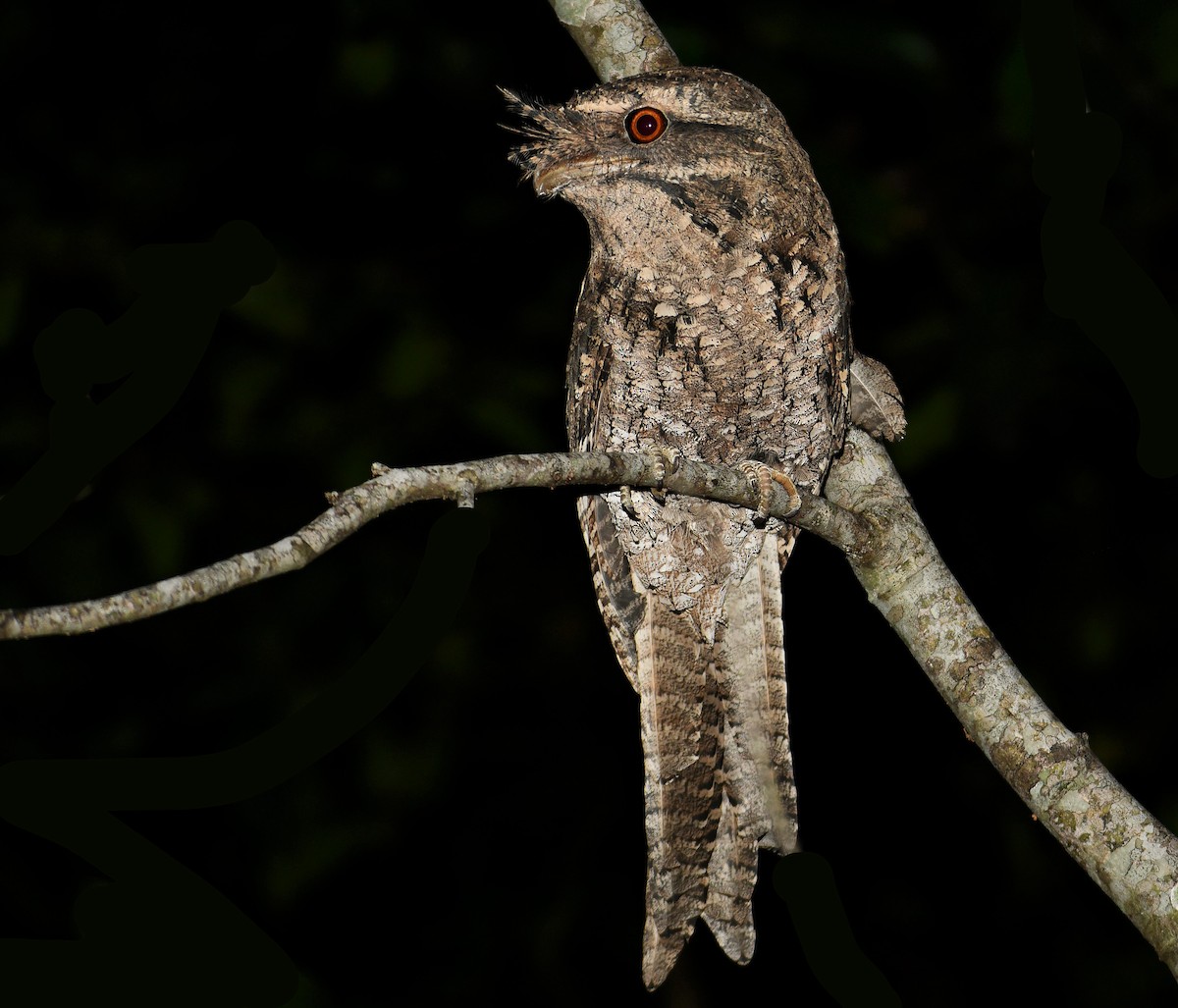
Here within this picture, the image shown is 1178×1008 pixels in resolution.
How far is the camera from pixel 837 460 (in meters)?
2.09

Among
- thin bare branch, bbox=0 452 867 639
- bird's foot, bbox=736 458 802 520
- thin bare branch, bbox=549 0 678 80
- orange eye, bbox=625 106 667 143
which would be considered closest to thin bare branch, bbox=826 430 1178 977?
bird's foot, bbox=736 458 802 520

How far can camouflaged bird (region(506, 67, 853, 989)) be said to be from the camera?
69.7 inches

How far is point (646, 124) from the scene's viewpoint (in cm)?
173

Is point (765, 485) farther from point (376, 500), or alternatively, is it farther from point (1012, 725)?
point (376, 500)

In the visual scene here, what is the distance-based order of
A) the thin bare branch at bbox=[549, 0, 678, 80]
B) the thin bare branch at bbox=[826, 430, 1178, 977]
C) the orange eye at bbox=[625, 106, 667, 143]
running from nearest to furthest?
the thin bare branch at bbox=[826, 430, 1178, 977]
the orange eye at bbox=[625, 106, 667, 143]
the thin bare branch at bbox=[549, 0, 678, 80]

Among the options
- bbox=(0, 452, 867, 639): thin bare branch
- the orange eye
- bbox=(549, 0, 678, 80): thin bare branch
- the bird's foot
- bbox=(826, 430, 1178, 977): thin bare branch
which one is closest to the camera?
bbox=(0, 452, 867, 639): thin bare branch

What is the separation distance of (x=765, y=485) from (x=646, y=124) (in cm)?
51

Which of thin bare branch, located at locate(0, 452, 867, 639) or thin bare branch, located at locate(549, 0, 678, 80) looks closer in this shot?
thin bare branch, located at locate(0, 452, 867, 639)

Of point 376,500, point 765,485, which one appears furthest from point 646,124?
point 376,500

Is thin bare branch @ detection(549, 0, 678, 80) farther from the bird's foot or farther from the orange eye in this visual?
the bird's foot

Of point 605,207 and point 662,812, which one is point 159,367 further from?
point 662,812

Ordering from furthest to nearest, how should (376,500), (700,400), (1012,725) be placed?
(700,400) < (1012,725) < (376,500)

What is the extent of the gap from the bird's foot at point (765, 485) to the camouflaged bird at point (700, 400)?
0.40 feet

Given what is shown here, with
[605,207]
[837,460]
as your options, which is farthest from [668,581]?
[605,207]
